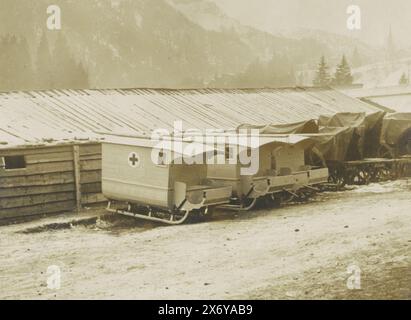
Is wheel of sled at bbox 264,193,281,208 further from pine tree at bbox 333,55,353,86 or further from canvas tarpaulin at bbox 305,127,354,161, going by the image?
pine tree at bbox 333,55,353,86

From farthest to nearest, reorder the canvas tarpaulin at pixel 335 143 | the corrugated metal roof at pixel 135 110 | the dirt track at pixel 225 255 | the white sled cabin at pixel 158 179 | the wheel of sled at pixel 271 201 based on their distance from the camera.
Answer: the canvas tarpaulin at pixel 335 143
the corrugated metal roof at pixel 135 110
the wheel of sled at pixel 271 201
the white sled cabin at pixel 158 179
the dirt track at pixel 225 255

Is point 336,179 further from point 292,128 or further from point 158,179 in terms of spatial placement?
point 158,179

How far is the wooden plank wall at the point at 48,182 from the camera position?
1802 centimetres

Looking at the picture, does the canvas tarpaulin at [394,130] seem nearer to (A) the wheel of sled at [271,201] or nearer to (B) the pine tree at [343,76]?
(A) the wheel of sled at [271,201]

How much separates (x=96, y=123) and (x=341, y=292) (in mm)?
14054

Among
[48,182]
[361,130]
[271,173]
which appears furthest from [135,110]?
[361,130]

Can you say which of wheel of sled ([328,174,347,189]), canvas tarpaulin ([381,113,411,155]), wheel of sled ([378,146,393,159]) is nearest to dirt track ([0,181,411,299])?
wheel of sled ([328,174,347,189])

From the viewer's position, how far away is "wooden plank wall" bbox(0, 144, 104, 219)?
1802 centimetres

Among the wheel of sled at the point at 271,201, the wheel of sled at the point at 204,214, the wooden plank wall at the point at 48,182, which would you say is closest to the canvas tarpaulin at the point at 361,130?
the wheel of sled at the point at 271,201

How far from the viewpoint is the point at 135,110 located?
24406mm

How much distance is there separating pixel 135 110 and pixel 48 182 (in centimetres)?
656

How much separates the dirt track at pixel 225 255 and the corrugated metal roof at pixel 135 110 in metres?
3.99

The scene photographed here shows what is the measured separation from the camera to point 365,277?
33.4 feet

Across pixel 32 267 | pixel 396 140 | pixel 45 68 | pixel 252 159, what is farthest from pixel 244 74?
pixel 32 267
